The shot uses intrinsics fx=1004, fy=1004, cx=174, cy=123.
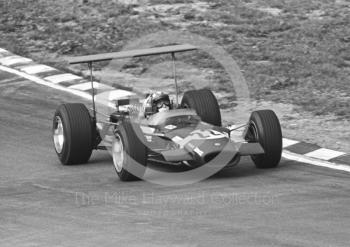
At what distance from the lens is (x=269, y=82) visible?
19.5 metres

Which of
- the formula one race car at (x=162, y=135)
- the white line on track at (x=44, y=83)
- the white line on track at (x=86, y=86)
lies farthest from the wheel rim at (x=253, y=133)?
the white line on track at (x=86, y=86)

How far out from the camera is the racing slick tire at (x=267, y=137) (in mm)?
13195

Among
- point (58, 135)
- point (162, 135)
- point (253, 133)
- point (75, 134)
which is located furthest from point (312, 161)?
point (58, 135)

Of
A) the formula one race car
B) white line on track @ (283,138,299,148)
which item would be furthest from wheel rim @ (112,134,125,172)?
white line on track @ (283,138,299,148)

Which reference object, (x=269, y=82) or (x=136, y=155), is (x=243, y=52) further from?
(x=136, y=155)

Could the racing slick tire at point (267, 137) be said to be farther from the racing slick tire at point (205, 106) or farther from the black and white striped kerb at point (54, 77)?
the black and white striped kerb at point (54, 77)

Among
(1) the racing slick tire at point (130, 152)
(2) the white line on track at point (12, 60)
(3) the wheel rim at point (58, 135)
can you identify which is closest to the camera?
(1) the racing slick tire at point (130, 152)

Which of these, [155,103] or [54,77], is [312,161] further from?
[54,77]

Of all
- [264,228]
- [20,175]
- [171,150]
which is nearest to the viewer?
[264,228]

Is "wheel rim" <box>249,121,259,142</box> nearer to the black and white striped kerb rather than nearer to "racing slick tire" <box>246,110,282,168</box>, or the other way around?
"racing slick tire" <box>246,110,282,168</box>

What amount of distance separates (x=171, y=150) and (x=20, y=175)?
2.27 m

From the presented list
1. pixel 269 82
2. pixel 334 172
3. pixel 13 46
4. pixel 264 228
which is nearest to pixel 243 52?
pixel 269 82

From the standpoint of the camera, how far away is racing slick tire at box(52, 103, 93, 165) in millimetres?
13953

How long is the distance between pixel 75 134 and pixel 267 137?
2.70 m
